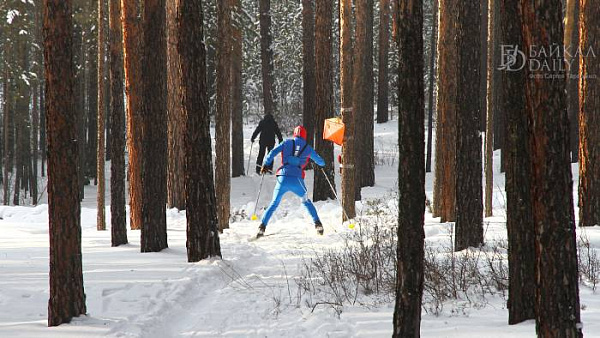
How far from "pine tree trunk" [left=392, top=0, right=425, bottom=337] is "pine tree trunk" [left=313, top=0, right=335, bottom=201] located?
10459 millimetres

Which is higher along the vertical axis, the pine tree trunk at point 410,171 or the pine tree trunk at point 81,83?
the pine tree trunk at point 81,83

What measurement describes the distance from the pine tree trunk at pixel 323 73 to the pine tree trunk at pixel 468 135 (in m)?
6.89

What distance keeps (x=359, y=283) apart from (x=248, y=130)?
32.2m

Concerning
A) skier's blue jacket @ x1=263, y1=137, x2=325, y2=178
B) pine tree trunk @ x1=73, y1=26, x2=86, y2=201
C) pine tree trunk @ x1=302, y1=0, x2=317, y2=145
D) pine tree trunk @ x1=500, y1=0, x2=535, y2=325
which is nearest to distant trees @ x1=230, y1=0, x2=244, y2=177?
pine tree trunk @ x1=302, y1=0, x2=317, y2=145

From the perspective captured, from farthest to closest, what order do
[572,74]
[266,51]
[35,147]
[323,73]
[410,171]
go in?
[35,147] → [266,51] → [572,74] → [323,73] → [410,171]

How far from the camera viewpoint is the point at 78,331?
520cm

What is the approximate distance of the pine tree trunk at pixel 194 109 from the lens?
8.09 meters

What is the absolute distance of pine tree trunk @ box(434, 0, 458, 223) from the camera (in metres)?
10.9

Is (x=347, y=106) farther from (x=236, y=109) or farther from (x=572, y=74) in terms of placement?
(x=572, y=74)

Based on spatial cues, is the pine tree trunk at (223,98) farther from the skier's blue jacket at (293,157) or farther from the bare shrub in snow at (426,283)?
the bare shrub in snow at (426,283)

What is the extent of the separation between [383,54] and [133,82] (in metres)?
18.3

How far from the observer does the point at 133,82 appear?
11156mm

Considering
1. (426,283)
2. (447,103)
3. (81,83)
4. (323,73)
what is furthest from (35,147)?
(426,283)

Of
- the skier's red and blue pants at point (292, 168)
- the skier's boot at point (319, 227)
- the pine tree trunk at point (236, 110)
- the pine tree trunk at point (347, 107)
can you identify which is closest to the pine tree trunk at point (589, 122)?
the pine tree trunk at point (347, 107)
